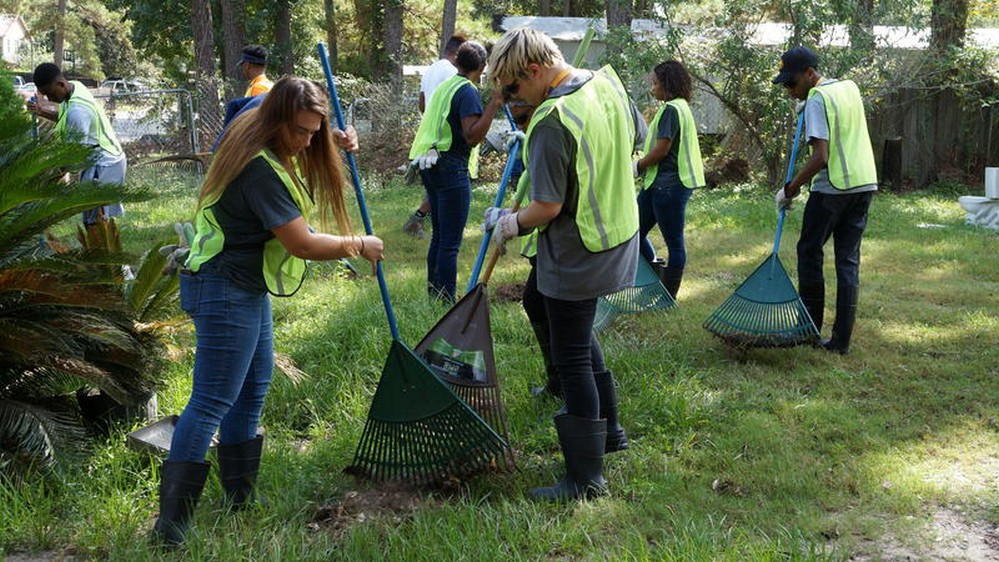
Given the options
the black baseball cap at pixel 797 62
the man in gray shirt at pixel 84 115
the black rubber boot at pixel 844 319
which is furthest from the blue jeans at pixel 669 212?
the man in gray shirt at pixel 84 115

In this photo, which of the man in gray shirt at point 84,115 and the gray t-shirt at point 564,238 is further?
the man in gray shirt at point 84,115

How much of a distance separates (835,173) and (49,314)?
4082 millimetres

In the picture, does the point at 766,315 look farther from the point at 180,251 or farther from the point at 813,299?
the point at 180,251

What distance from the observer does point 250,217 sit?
10.7ft

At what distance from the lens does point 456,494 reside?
3844 mm

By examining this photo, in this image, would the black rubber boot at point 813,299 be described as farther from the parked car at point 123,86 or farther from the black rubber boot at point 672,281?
the parked car at point 123,86

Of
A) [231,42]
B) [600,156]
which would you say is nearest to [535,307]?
[600,156]

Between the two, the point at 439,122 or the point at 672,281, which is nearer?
the point at 439,122

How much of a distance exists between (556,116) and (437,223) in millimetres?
3123

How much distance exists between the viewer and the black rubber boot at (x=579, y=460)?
3.73 m

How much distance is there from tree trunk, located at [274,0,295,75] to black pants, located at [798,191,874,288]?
19509 millimetres

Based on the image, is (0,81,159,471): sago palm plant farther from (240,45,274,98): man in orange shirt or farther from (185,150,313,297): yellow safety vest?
(240,45,274,98): man in orange shirt

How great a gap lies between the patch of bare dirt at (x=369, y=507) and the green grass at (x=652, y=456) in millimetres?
15

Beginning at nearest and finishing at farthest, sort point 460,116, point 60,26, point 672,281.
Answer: point 460,116
point 672,281
point 60,26
